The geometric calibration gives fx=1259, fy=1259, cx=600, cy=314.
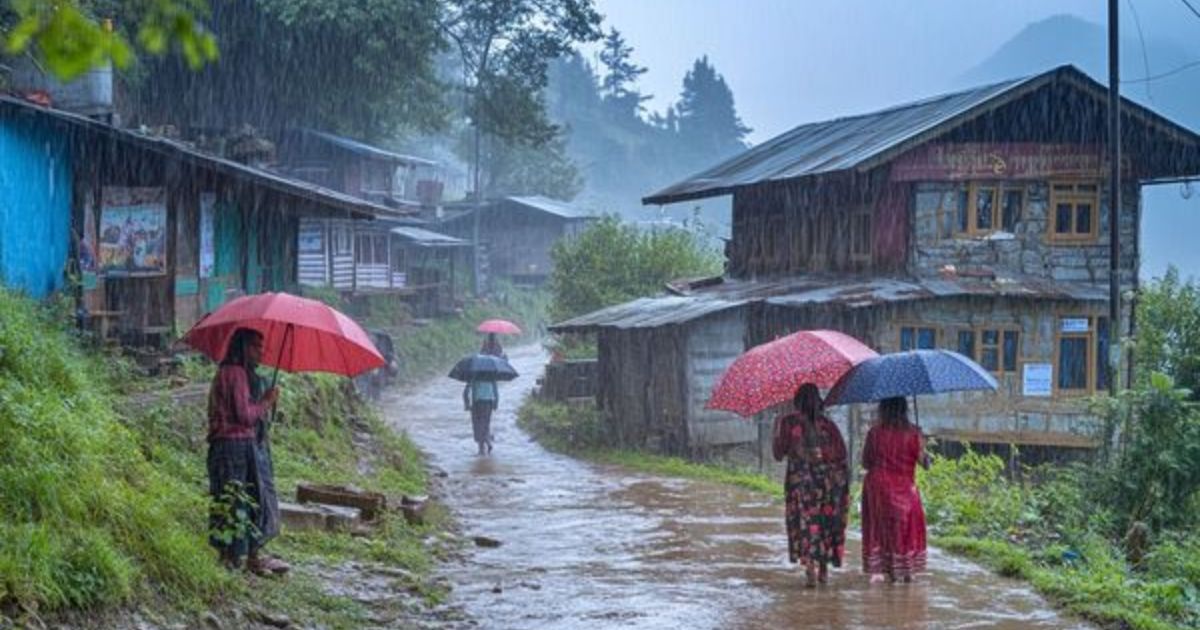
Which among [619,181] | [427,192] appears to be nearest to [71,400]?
[427,192]

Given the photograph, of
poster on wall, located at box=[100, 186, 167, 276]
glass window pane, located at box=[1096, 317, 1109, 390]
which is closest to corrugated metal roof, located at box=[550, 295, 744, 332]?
glass window pane, located at box=[1096, 317, 1109, 390]

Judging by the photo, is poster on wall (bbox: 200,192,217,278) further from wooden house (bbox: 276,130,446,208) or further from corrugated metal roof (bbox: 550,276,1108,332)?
wooden house (bbox: 276,130,446,208)

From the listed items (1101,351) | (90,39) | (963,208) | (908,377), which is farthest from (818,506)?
(1101,351)

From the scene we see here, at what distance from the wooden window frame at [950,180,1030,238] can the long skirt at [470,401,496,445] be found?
29.3 ft

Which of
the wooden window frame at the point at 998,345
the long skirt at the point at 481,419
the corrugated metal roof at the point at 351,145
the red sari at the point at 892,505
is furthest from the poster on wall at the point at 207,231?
A: the corrugated metal roof at the point at 351,145

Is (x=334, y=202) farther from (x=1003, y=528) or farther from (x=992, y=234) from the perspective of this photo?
(x=992, y=234)

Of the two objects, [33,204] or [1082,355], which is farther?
[1082,355]

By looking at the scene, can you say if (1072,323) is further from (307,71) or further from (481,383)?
(307,71)

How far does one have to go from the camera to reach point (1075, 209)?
22.9m

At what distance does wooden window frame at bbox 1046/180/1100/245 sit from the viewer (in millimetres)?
22781

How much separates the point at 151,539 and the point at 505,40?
126 feet

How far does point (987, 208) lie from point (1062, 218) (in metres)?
1.41

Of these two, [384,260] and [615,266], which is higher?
[384,260]

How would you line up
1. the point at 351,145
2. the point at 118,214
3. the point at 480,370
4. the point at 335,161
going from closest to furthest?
the point at 118,214, the point at 480,370, the point at 351,145, the point at 335,161
